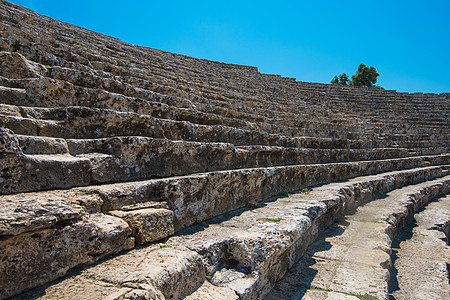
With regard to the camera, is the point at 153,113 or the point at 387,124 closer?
the point at 153,113

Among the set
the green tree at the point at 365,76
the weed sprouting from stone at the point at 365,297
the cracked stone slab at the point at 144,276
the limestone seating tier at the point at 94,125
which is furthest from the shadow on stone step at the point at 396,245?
the green tree at the point at 365,76

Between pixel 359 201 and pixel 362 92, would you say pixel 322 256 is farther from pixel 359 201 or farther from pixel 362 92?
pixel 362 92

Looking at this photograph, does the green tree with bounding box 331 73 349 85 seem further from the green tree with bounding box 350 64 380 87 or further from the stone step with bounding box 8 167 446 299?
the stone step with bounding box 8 167 446 299

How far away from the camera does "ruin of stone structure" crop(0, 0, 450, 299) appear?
1.46 meters

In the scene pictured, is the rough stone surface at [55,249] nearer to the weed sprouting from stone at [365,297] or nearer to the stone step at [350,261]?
the stone step at [350,261]

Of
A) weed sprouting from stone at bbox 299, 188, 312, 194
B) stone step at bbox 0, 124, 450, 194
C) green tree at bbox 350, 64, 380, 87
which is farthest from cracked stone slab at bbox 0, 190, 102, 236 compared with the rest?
green tree at bbox 350, 64, 380, 87

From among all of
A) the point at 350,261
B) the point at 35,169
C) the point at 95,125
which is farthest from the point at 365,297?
the point at 95,125

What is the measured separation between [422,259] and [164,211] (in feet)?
9.43

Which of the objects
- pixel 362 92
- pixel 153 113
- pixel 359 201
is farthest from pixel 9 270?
pixel 362 92

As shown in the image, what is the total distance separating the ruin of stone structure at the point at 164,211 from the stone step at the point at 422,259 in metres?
0.02

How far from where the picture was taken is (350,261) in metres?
2.71

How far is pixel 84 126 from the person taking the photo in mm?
2467

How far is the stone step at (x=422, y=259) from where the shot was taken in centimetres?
257

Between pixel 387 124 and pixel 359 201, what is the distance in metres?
7.46
